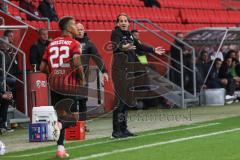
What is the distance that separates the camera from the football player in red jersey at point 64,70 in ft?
33.1

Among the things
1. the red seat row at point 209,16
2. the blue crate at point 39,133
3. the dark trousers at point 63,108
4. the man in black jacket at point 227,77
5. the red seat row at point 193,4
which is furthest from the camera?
the red seat row at point 193,4

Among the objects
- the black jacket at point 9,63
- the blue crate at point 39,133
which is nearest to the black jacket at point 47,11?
the black jacket at point 9,63

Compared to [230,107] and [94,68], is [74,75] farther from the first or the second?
[230,107]

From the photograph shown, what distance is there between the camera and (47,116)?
12844 mm

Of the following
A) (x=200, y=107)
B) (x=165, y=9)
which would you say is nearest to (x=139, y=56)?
(x=200, y=107)

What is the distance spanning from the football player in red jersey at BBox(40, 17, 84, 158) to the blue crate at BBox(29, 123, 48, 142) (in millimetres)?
2432

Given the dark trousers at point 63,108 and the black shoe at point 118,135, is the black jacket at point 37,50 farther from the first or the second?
the dark trousers at point 63,108

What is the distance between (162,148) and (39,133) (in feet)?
9.62

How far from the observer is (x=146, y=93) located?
1997 cm

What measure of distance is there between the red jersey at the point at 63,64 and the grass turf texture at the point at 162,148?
3.17ft

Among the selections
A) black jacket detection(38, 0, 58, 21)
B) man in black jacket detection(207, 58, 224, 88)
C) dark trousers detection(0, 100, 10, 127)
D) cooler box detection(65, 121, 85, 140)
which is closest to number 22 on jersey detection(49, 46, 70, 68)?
cooler box detection(65, 121, 85, 140)

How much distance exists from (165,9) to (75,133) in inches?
564

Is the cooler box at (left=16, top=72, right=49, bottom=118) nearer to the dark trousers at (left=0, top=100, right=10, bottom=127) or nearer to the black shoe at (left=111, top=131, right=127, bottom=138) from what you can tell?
the dark trousers at (left=0, top=100, right=10, bottom=127)

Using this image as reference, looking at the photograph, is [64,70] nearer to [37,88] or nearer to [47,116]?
[47,116]
